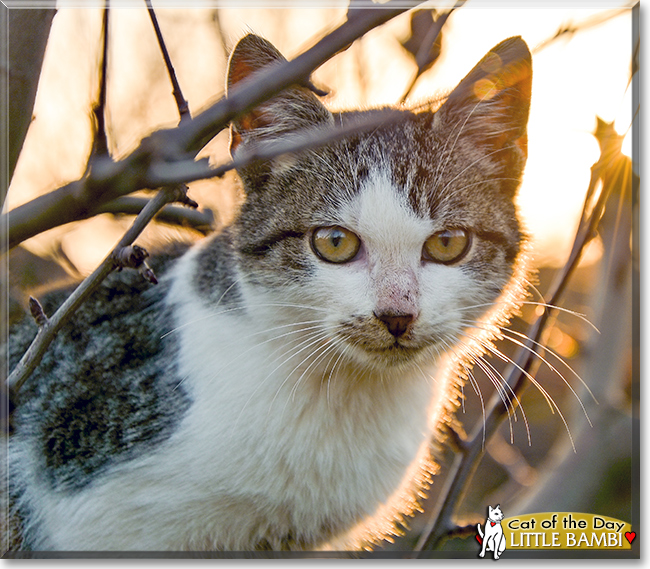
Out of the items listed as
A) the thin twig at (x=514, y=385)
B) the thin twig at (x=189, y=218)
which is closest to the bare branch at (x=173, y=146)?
the thin twig at (x=514, y=385)

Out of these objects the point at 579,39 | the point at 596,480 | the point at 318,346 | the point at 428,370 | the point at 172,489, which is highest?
the point at 579,39

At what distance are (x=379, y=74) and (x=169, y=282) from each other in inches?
41.9

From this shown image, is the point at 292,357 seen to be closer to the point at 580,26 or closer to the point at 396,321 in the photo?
the point at 396,321

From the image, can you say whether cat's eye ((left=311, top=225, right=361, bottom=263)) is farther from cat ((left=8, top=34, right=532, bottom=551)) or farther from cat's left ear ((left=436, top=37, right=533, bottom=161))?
cat's left ear ((left=436, top=37, right=533, bottom=161))

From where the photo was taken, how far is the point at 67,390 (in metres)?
1.90

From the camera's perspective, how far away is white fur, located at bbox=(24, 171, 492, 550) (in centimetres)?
161

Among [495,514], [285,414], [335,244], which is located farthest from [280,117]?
[495,514]

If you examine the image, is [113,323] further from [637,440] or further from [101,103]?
[637,440]

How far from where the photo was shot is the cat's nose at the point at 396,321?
1424mm

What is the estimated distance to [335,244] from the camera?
1.63 meters

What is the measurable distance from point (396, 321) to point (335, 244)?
1.05 ft

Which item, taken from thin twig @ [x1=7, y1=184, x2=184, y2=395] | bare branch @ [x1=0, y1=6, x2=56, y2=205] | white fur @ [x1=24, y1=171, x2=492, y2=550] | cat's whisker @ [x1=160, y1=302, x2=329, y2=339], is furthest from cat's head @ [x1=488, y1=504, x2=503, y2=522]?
bare branch @ [x1=0, y1=6, x2=56, y2=205]

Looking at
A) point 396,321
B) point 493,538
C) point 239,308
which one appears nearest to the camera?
point 396,321

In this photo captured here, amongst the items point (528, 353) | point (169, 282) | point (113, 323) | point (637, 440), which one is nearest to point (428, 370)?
point (528, 353)
